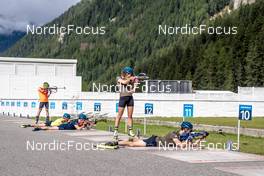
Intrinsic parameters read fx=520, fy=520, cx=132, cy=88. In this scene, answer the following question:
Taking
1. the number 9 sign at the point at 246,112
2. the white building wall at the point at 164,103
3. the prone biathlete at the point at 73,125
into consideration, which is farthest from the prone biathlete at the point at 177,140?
the white building wall at the point at 164,103

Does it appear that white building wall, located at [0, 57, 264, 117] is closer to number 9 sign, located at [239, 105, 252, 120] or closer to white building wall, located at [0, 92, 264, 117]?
white building wall, located at [0, 92, 264, 117]

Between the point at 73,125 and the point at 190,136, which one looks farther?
the point at 73,125

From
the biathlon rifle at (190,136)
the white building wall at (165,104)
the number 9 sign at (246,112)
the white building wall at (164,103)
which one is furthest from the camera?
the white building wall at (165,104)

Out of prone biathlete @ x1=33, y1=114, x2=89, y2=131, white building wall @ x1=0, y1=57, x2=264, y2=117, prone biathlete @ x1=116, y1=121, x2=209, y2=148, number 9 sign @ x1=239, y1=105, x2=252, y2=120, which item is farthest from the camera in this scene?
white building wall @ x1=0, y1=57, x2=264, y2=117

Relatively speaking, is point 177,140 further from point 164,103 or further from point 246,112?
point 164,103

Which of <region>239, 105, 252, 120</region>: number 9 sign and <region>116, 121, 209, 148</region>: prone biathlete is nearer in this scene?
<region>116, 121, 209, 148</region>: prone biathlete

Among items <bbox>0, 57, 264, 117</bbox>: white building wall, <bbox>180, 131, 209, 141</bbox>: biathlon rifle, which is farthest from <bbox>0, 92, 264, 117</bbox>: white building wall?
<bbox>180, 131, 209, 141</bbox>: biathlon rifle

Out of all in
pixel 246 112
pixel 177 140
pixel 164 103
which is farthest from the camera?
pixel 164 103

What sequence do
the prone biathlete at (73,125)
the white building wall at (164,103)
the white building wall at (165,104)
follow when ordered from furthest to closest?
the white building wall at (165,104), the white building wall at (164,103), the prone biathlete at (73,125)

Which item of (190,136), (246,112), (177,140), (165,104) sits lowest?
(177,140)

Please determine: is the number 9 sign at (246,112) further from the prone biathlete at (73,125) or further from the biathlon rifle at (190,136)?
the prone biathlete at (73,125)

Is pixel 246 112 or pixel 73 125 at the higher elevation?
pixel 246 112

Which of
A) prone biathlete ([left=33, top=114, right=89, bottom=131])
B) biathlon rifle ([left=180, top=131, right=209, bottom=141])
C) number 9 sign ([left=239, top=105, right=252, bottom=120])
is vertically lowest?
prone biathlete ([left=33, top=114, right=89, bottom=131])

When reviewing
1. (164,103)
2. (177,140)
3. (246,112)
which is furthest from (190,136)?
(164,103)
